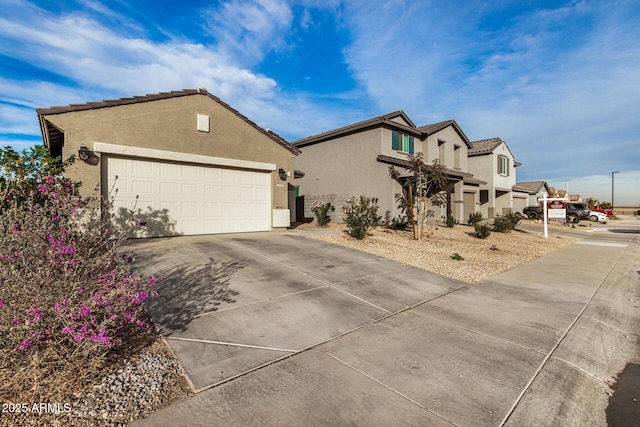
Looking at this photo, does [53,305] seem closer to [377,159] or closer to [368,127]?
[377,159]

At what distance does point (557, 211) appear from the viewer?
1738 cm

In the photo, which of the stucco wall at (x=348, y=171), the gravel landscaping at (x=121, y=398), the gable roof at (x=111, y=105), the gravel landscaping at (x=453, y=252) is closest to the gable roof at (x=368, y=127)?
the stucco wall at (x=348, y=171)

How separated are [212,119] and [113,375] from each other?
31.7 feet

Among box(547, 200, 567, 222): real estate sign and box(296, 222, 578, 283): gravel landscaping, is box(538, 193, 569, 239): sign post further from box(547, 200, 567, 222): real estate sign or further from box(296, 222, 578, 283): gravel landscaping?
box(296, 222, 578, 283): gravel landscaping

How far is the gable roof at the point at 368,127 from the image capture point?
16.9 m

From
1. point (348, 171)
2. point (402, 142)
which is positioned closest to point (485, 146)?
point (402, 142)

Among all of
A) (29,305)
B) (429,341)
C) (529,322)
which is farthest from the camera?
(529,322)

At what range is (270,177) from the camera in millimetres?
12047

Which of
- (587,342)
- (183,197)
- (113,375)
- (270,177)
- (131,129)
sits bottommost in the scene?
(587,342)

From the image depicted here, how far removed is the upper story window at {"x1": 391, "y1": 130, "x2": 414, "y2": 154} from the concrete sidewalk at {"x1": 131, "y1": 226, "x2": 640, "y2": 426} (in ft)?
45.6

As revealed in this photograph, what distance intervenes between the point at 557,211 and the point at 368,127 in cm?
1279

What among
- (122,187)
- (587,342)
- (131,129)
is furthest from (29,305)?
(131,129)

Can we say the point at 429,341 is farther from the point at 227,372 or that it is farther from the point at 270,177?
the point at 270,177

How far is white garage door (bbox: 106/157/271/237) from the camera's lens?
8945mm
